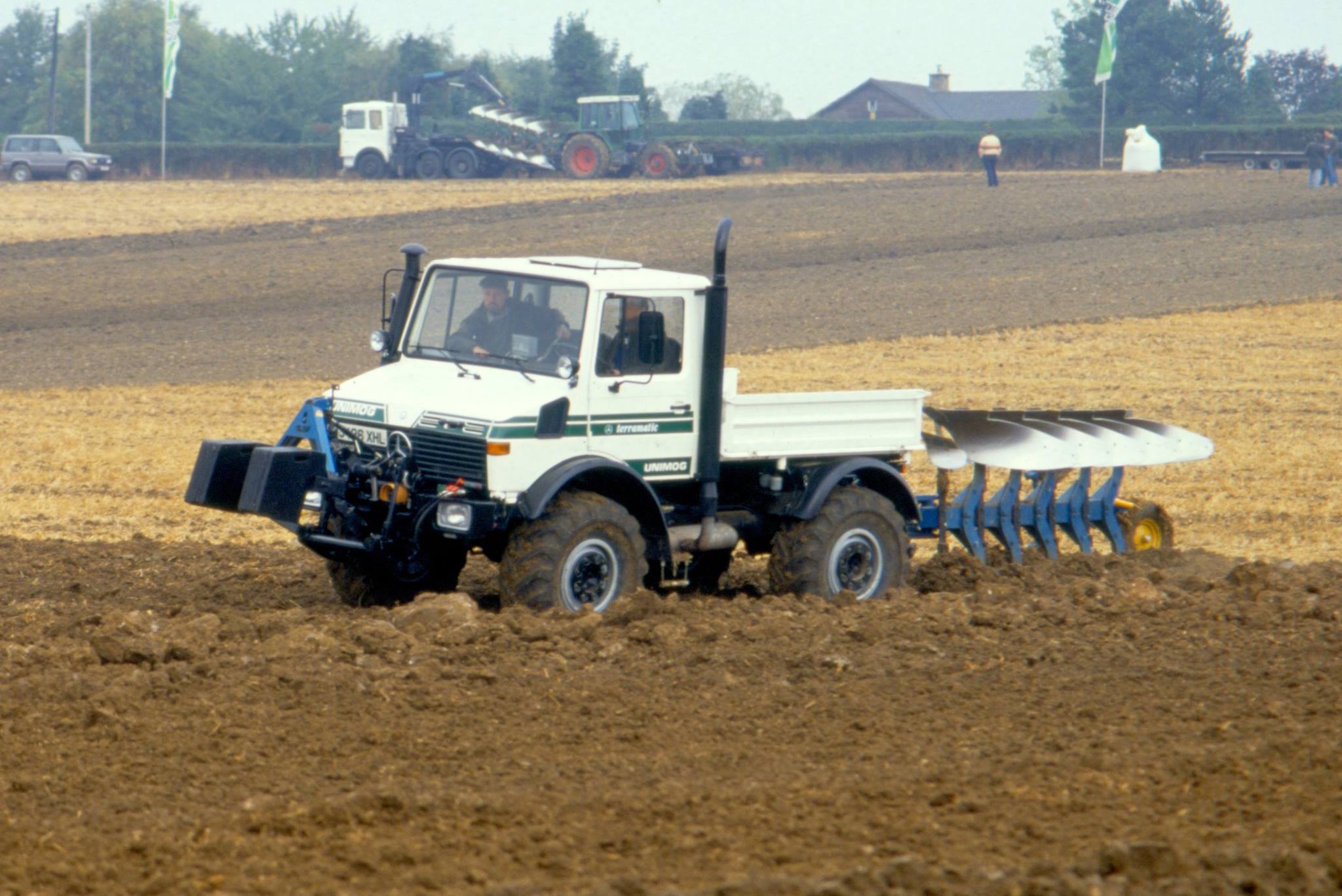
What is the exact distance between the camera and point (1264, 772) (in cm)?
647

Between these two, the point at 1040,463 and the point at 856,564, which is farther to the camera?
the point at 1040,463

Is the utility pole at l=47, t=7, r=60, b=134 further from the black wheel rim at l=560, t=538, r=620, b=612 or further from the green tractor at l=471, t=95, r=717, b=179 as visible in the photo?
the black wheel rim at l=560, t=538, r=620, b=612

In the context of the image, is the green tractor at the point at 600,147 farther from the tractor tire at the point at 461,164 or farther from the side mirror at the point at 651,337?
the side mirror at the point at 651,337

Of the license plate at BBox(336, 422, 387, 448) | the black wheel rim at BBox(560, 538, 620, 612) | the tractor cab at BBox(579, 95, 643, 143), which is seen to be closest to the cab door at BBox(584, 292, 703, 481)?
the black wheel rim at BBox(560, 538, 620, 612)

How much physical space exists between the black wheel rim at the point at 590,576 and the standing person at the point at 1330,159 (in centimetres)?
3783

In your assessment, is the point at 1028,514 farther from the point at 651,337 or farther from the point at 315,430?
the point at 315,430

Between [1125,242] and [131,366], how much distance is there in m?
20.4

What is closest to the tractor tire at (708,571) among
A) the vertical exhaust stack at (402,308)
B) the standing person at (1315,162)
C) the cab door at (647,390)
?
the cab door at (647,390)

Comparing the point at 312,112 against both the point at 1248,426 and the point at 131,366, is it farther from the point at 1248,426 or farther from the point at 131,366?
the point at 1248,426

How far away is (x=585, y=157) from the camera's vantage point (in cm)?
4984

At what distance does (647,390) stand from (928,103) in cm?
9500

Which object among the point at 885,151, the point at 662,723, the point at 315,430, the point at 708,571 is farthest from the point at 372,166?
the point at 662,723

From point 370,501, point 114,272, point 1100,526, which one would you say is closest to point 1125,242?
point 114,272

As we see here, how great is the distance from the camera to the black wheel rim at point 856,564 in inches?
419
